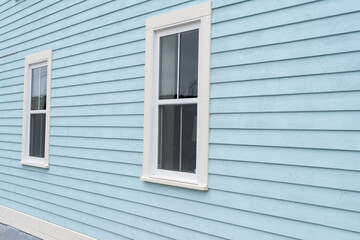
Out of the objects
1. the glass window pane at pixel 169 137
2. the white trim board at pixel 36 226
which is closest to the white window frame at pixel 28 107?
the white trim board at pixel 36 226

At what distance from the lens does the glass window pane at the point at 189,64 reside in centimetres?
385

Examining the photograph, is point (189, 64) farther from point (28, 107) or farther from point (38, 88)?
point (28, 107)

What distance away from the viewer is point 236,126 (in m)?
3.35

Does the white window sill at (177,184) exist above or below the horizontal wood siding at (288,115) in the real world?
below

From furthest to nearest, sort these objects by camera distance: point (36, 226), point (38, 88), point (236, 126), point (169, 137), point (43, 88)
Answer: point (38, 88)
point (43, 88)
point (36, 226)
point (169, 137)
point (236, 126)

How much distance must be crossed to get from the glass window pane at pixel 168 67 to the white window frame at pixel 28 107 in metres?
2.62

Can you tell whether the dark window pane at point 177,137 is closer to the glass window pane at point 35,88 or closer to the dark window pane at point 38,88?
the dark window pane at point 38,88

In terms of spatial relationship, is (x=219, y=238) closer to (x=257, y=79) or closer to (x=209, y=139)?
(x=209, y=139)

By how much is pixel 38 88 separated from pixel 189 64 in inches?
143

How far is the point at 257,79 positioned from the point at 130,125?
1847 mm

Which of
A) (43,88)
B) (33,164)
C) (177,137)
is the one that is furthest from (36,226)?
(177,137)

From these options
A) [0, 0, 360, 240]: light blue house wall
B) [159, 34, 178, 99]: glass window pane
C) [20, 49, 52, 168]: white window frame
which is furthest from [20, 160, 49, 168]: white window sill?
[159, 34, 178, 99]: glass window pane

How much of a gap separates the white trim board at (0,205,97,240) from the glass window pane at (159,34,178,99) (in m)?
2.33

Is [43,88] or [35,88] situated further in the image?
[35,88]
